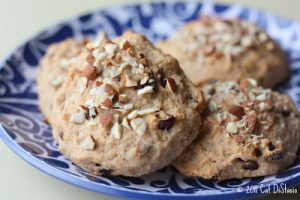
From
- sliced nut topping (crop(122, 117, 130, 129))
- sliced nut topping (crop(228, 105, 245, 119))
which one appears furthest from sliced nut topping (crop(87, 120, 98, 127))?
sliced nut topping (crop(228, 105, 245, 119))

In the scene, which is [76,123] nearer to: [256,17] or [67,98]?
[67,98]

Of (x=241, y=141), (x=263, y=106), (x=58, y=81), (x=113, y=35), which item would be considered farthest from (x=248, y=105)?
(x=113, y=35)

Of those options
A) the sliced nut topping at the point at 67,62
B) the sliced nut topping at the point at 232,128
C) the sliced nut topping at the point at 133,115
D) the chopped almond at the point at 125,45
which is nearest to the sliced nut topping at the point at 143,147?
the sliced nut topping at the point at 133,115

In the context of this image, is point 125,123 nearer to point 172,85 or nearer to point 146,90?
point 146,90

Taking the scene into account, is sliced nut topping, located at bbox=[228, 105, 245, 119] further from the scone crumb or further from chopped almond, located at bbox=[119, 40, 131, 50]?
the scone crumb

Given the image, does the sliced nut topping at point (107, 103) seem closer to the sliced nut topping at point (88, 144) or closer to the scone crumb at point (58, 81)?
the sliced nut topping at point (88, 144)

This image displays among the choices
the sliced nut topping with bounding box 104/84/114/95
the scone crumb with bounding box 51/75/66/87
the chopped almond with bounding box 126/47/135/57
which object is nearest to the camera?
the sliced nut topping with bounding box 104/84/114/95
